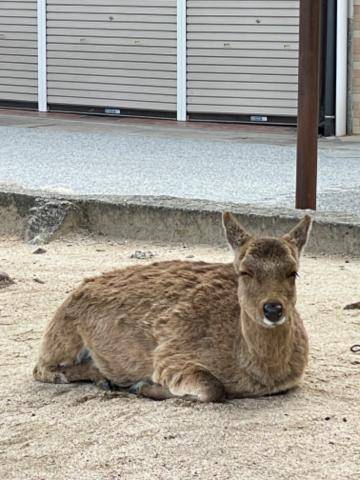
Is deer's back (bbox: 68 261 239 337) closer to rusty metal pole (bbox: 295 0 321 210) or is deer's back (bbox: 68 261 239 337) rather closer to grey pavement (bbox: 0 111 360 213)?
rusty metal pole (bbox: 295 0 321 210)

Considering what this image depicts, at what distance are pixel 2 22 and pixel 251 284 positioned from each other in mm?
14202

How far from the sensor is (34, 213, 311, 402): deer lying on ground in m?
5.48

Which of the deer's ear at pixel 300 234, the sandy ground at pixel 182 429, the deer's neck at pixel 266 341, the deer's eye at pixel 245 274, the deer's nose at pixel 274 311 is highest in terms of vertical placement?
the deer's ear at pixel 300 234

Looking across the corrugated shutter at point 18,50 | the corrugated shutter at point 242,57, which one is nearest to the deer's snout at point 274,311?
the corrugated shutter at point 242,57

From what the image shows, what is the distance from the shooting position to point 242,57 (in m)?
16.4

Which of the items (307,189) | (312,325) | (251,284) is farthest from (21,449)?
(307,189)

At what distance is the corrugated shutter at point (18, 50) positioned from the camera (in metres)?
18.6

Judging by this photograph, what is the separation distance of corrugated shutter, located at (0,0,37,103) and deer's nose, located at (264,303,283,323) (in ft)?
45.4

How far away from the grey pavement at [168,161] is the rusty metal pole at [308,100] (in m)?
0.50

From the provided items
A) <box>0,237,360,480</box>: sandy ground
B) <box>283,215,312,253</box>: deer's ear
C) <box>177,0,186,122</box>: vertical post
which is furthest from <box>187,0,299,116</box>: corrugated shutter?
<box>283,215,312,253</box>: deer's ear

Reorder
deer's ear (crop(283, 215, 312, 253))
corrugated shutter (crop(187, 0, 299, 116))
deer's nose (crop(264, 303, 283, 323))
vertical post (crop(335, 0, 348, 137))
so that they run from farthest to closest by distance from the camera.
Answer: corrugated shutter (crop(187, 0, 299, 116)) < vertical post (crop(335, 0, 348, 137)) < deer's ear (crop(283, 215, 312, 253)) < deer's nose (crop(264, 303, 283, 323))

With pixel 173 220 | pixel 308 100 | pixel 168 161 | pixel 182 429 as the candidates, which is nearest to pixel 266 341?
pixel 182 429

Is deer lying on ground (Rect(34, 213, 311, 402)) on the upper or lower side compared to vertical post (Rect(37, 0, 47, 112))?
lower

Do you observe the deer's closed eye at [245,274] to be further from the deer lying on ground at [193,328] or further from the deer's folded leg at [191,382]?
the deer's folded leg at [191,382]
